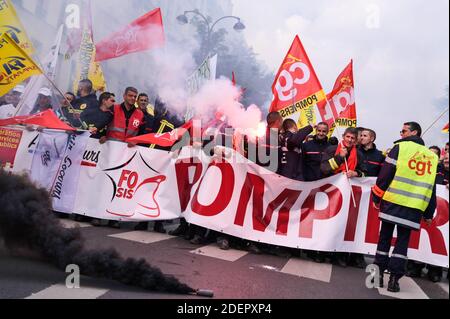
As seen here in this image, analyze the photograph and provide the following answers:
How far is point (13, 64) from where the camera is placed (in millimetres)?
5461

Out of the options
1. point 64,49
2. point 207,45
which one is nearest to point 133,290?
point 207,45

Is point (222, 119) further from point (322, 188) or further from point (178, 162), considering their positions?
point (322, 188)

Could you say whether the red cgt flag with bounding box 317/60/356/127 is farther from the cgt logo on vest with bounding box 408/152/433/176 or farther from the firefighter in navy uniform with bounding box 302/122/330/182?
the cgt logo on vest with bounding box 408/152/433/176

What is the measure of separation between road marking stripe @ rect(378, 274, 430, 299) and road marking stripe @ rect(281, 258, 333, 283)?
0.53 m

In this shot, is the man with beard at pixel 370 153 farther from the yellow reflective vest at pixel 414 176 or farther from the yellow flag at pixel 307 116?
the yellow flag at pixel 307 116

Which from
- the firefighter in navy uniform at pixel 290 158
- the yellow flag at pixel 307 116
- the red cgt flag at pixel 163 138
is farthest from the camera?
the yellow flag at pixel 307 116

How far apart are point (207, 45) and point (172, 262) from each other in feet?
24.9

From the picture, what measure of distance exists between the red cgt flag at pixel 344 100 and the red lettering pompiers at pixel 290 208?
2.50 metres

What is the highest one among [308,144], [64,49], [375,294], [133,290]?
[64,49]

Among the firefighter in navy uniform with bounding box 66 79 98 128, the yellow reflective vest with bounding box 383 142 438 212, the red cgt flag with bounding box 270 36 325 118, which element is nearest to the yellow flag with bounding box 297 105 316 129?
the red cgt flag with bounding box 270 36 325 118

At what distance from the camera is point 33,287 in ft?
8.80

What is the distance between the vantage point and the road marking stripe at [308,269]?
4.17m

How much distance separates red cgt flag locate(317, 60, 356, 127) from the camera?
775 centimetres

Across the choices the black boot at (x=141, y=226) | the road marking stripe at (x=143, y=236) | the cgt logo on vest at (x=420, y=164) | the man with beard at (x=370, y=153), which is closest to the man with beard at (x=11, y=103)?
the black boot at (x=141, y=226)
